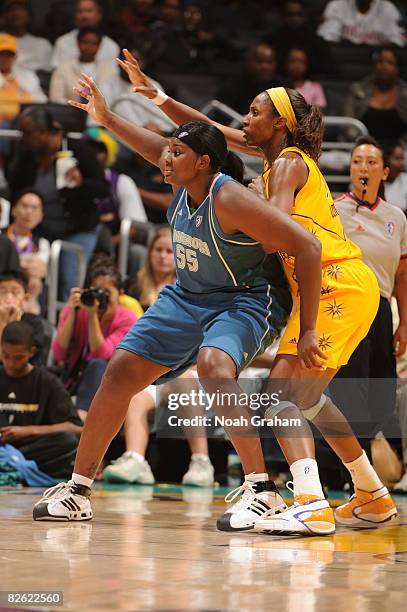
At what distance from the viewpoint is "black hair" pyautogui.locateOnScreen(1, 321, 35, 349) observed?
6.32m

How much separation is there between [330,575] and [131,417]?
142 inches

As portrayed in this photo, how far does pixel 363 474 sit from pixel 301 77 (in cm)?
703

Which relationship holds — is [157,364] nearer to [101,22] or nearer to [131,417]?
[131,417]

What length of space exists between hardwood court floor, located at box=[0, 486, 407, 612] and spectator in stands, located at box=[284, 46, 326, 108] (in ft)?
22.7

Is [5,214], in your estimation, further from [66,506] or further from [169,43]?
[66,506]

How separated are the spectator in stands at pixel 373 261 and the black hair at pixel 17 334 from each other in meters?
1.85

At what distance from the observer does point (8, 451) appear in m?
6.15

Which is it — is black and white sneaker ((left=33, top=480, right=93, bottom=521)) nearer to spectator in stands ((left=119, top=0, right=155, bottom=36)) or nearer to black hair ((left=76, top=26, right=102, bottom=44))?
black hair ((left=76, top=26, right=102, bottom=44))

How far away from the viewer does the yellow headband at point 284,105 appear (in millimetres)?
4207

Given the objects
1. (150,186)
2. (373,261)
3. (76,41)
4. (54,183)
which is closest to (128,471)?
(373,261)

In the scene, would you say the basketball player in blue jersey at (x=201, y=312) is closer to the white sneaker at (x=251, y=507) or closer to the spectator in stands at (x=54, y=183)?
the white sneaker at (x=251, y=507)

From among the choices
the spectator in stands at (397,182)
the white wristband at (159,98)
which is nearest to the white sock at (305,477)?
the white wristband at (159,98)

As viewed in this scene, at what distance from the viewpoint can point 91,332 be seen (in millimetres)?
6898

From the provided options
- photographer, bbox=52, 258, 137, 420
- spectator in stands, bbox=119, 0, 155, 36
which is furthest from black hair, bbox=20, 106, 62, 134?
spectator in stands, bbox=119, 0, 155, 36
